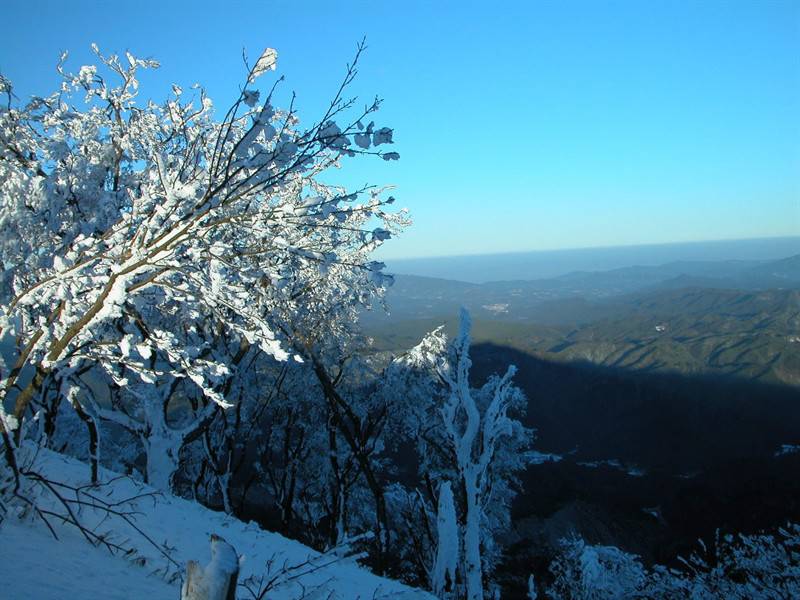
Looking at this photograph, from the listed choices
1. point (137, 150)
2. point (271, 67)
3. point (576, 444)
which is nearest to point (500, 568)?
point (137, 150)

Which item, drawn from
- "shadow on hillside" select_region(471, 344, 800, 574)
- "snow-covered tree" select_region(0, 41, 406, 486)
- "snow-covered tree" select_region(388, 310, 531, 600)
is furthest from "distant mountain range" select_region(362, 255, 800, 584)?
"snow-covered tree" select_region(0, 41, 406, 486)

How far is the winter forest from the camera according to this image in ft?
11.1

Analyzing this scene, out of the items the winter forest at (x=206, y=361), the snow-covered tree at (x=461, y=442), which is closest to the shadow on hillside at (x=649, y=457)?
the snow-covered tree at (x=461, y=442)

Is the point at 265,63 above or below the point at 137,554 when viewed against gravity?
above

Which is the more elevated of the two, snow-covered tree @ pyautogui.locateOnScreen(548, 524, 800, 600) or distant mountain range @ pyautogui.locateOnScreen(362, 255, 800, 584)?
snow-covered tree @ pyautogui.locateOnScreen(548, 524, 800, 600)

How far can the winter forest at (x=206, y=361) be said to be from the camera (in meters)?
3.38

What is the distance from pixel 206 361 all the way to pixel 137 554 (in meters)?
1.63

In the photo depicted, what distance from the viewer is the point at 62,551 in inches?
123

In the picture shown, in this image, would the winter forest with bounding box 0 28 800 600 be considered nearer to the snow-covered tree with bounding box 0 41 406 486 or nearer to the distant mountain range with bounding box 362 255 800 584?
the snow-covered tree with bounding box 0 41 406 486

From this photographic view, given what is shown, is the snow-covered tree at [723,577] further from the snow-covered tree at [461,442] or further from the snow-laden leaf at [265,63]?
the snow-laden leaf at [265,63]

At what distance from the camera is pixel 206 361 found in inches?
147

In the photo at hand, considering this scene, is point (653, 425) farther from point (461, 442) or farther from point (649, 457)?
point (461, 442)

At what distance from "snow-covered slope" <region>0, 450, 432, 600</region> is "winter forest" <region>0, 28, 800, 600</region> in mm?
31

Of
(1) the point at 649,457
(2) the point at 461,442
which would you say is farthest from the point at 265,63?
(1) the point at 649,457
